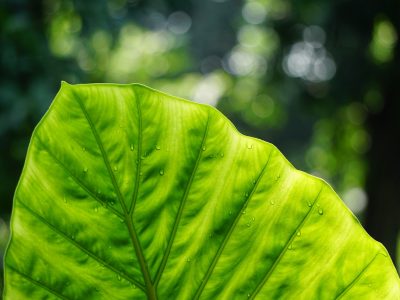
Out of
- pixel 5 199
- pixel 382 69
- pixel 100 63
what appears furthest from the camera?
pixel 382 69

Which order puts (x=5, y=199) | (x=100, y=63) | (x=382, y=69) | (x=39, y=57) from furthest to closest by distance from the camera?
1. (x=382, y=69)
2. (x=100, y=63)
3. (x=5, y=199)
4. (x=39, y=57)

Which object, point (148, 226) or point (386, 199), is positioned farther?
point (386, 199)

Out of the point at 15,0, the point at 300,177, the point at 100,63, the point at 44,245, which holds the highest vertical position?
the point at 300,177

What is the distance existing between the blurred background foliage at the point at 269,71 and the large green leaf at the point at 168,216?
258 cm

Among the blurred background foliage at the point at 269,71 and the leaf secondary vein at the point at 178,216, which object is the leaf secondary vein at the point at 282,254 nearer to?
the leaf secondary vein at the point at 178,216

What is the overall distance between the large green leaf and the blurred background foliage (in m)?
2.58

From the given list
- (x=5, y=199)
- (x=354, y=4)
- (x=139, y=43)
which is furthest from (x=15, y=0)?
(x=354, y=4)

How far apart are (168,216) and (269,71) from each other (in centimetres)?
540

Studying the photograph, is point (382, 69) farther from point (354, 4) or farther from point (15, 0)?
point (15, 0)

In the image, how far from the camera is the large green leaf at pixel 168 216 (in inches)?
21.2

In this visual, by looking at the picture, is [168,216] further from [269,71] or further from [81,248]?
[269,71]

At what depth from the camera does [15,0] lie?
3.42 meters

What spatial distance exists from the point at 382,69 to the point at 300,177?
185 inches

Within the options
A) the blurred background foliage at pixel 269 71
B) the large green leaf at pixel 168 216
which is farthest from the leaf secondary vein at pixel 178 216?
the blurred background foliage at pixel 269 71
